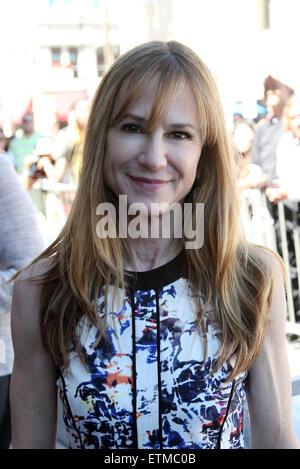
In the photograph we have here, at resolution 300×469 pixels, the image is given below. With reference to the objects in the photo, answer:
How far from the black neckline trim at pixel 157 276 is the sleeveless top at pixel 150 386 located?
0.08ft

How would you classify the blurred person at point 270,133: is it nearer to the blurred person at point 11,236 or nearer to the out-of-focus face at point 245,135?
the out-of-focus face at point 245,135

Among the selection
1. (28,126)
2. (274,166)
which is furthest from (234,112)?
(28,126)

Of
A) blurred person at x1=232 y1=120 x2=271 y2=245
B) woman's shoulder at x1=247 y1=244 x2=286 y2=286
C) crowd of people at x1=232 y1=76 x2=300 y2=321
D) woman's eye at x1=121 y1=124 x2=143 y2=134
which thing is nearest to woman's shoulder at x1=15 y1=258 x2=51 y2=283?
woman's eye at x1=121 y1=124 x2=143 y2=134

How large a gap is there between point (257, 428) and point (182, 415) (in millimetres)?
182

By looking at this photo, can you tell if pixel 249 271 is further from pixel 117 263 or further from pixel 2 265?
pixel 2 265

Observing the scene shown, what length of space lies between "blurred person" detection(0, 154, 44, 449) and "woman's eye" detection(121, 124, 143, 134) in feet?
2.51

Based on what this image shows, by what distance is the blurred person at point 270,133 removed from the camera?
4020 mm

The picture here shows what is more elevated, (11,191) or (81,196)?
(11,191)

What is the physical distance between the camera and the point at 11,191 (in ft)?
6.26

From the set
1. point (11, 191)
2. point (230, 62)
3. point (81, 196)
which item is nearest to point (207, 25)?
point (230, 62)

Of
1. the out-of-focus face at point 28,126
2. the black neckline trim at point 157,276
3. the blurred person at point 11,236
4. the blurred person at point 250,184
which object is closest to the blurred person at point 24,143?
the out-of-focus face at point 28,126

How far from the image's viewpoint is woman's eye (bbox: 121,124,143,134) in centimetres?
124

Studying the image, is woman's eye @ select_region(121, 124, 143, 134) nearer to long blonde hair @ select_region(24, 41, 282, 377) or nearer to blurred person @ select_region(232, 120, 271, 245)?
long blonde hair @ select_region(24, 41, 282, 377)

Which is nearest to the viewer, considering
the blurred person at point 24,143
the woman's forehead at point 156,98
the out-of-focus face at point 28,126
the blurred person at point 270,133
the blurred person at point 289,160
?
the woman's forehead at point 156,98
